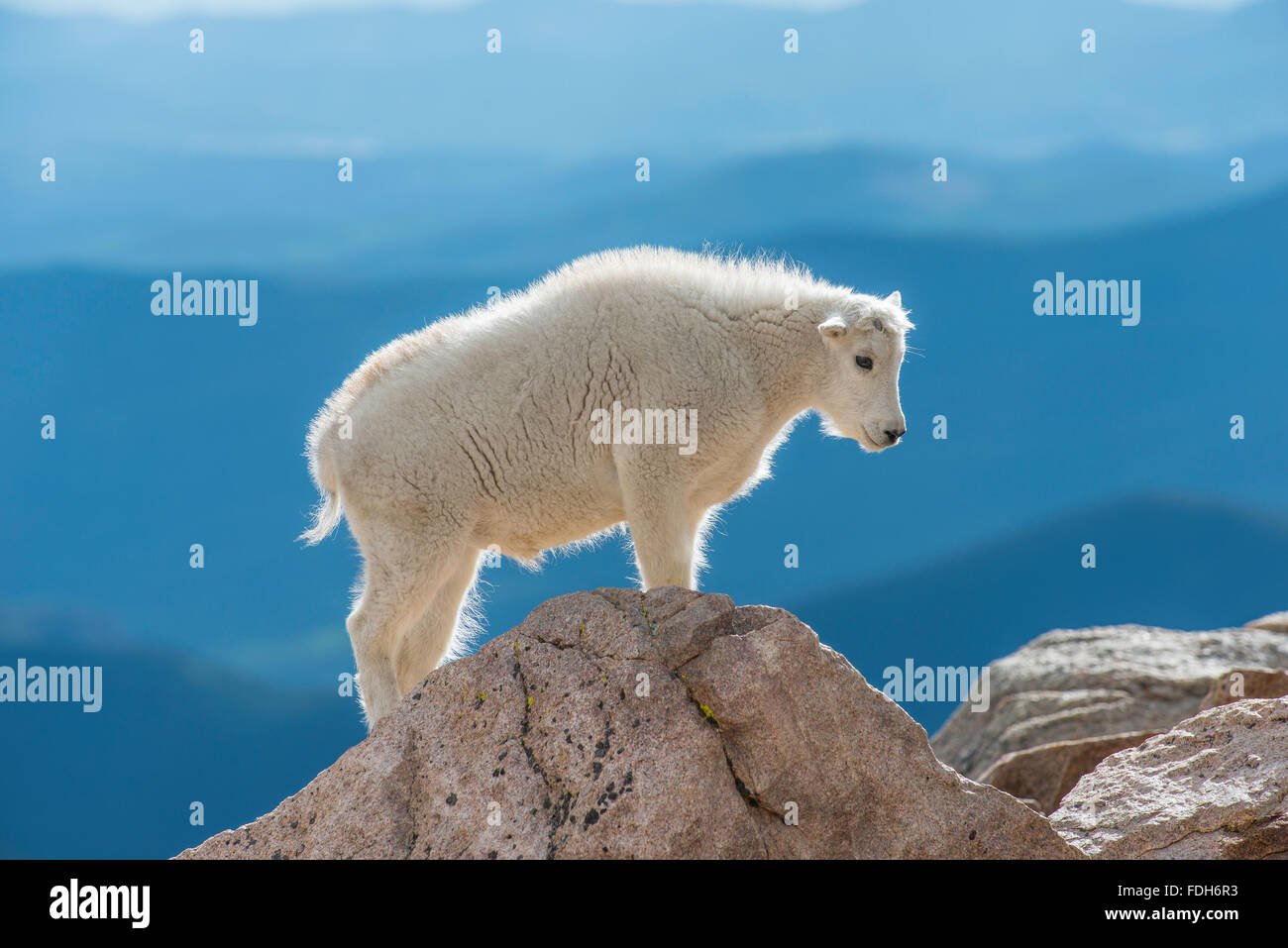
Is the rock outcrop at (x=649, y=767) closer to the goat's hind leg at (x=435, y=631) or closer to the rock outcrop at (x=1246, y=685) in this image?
the goat's hind leg at (x=435, y=631)

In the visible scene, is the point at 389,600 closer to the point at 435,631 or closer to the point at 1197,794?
the point at 435,631

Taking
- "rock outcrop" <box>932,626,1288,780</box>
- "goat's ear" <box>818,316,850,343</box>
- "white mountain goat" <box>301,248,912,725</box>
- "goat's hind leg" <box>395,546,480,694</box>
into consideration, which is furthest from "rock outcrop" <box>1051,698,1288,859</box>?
"rock outcrop" <box>932,626,1288,780</box>

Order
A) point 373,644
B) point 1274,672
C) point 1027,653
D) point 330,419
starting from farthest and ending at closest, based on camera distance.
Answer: point 1027,653 < point 1274,672 < point 330,419 < point 373,644

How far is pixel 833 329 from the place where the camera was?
7734mm

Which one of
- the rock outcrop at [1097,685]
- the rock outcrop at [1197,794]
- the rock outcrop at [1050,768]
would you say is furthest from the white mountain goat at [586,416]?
the rock outcrop at [1097,685]

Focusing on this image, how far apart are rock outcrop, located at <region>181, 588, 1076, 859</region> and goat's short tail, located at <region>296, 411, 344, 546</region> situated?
2991 millimetres

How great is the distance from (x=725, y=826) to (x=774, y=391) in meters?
3.64

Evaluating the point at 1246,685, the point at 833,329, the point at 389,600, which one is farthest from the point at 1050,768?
the point at 389,600

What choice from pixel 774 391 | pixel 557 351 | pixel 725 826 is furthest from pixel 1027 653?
pixel 725 826

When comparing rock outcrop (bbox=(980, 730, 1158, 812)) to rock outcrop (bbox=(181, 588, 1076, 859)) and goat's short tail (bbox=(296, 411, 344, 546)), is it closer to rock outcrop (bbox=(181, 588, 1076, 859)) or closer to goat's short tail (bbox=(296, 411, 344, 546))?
rock outcrop (bbox=(181, 588, 1076, 859))

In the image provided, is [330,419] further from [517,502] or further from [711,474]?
[711,474]

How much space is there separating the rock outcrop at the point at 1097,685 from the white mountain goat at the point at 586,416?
5.91 metres

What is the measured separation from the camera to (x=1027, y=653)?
637 inches

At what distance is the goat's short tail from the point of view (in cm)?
836
